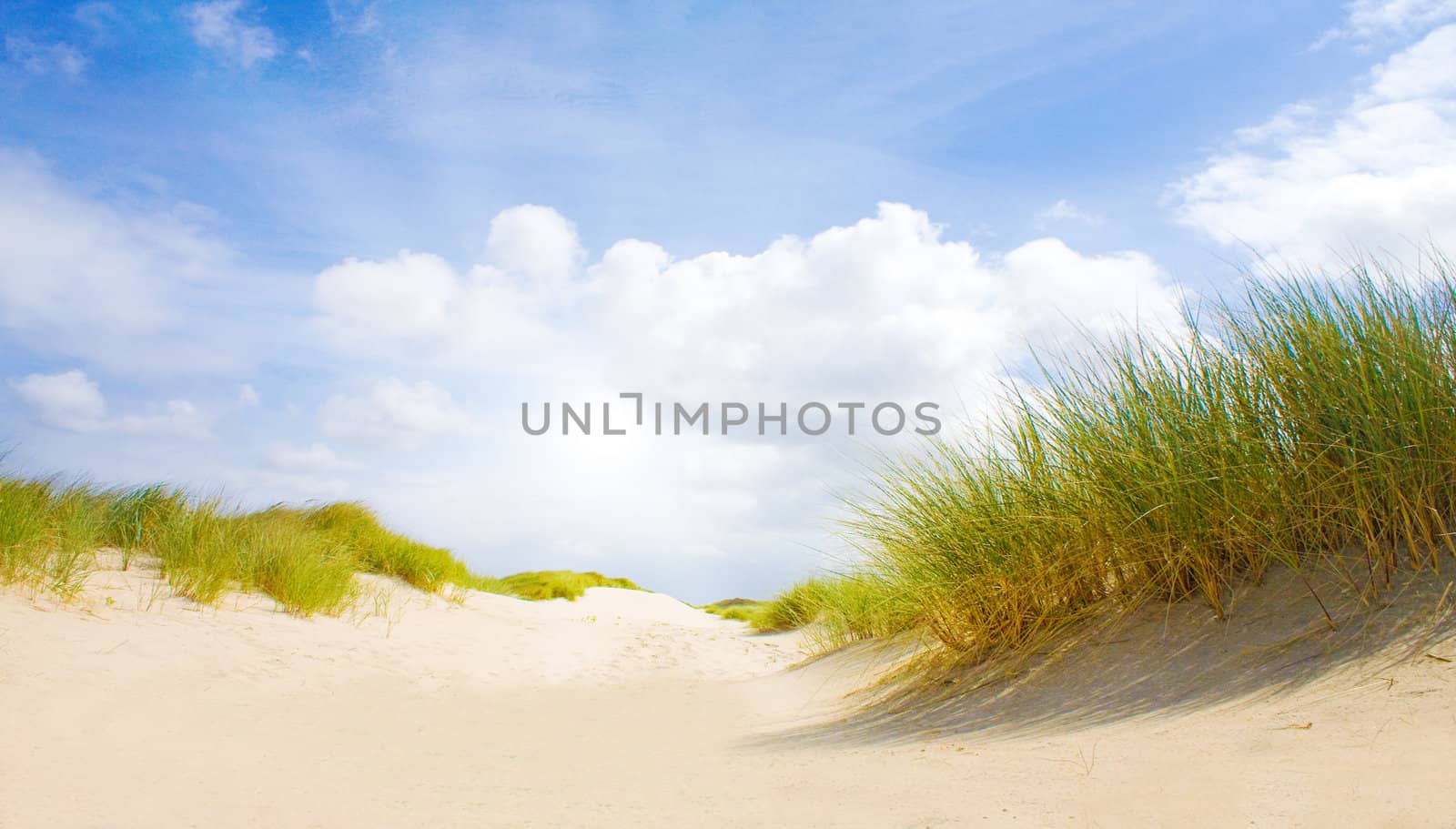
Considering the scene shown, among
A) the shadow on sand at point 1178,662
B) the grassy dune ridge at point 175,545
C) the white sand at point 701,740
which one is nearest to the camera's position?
the white sand at point 701,740

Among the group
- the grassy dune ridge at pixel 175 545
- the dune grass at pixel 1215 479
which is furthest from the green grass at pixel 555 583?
the dune grass at pixel 1215 479

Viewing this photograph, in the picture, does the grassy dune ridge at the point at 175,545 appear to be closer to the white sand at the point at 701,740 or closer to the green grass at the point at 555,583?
the white sand at the point at 701,740

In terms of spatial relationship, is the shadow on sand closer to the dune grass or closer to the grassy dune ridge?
the dune grass

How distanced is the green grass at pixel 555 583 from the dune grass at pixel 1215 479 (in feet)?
31.6

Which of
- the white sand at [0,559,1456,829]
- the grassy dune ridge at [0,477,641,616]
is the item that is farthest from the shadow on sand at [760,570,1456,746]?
the grassy dune ridge at [0,477,641,616]

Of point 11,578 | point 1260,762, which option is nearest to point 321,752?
point 11,578

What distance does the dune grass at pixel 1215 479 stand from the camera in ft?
10.4

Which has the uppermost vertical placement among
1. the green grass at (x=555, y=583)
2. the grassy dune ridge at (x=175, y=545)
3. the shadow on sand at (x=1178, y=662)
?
the grassy dune ridge at (x=175, y=545)

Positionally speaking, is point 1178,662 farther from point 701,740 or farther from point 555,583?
point 555,583

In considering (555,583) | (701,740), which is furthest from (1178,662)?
(555,583)

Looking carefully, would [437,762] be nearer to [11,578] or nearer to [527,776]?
[527,776]

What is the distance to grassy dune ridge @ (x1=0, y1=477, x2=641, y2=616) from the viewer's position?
16.7 feet

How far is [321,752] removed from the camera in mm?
3285

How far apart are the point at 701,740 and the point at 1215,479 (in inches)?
96.3
